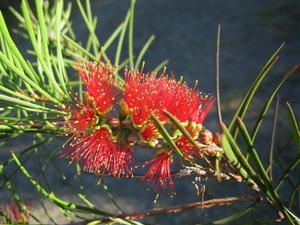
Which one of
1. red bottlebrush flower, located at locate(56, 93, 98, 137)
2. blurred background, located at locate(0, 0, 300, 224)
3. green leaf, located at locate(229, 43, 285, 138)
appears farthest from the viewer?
blurred background, located at locate(0, 0, 300, 224)

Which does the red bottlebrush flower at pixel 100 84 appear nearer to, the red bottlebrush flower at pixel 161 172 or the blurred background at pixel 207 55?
the red bottlebrush flower at pixel 161 172

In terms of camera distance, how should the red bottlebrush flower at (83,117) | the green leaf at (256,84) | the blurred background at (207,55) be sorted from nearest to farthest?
the green leaf at (256,84), the red bottlebrush flower at (83,117), the blurred background at (207,55)

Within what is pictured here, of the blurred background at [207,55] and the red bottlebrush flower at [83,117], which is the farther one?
the blurred background at [207,55]

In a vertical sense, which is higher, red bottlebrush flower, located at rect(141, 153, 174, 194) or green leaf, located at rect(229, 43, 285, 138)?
green leaf, located at rect(229, 43, 285, 138)

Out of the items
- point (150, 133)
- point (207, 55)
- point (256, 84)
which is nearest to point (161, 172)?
point (150, 133)

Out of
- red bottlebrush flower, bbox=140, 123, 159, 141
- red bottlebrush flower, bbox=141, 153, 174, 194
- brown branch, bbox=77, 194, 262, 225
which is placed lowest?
brown branch, bbox=77, 194, 262, 225

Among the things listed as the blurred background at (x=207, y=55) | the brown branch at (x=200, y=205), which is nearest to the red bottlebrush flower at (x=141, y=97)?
the brown branch at (x=200, y=205)

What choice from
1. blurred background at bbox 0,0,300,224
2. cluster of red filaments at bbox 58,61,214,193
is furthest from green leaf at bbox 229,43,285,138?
blurred background at bbox 0,0,300,224

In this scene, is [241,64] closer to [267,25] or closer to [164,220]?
[267,25]

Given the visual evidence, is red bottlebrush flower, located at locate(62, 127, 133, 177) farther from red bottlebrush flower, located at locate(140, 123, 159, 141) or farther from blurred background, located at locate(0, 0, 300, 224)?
blurred background, located at locate(0, 0, 300, 224)

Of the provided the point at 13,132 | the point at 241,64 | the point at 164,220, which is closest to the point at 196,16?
the point at 241,64
